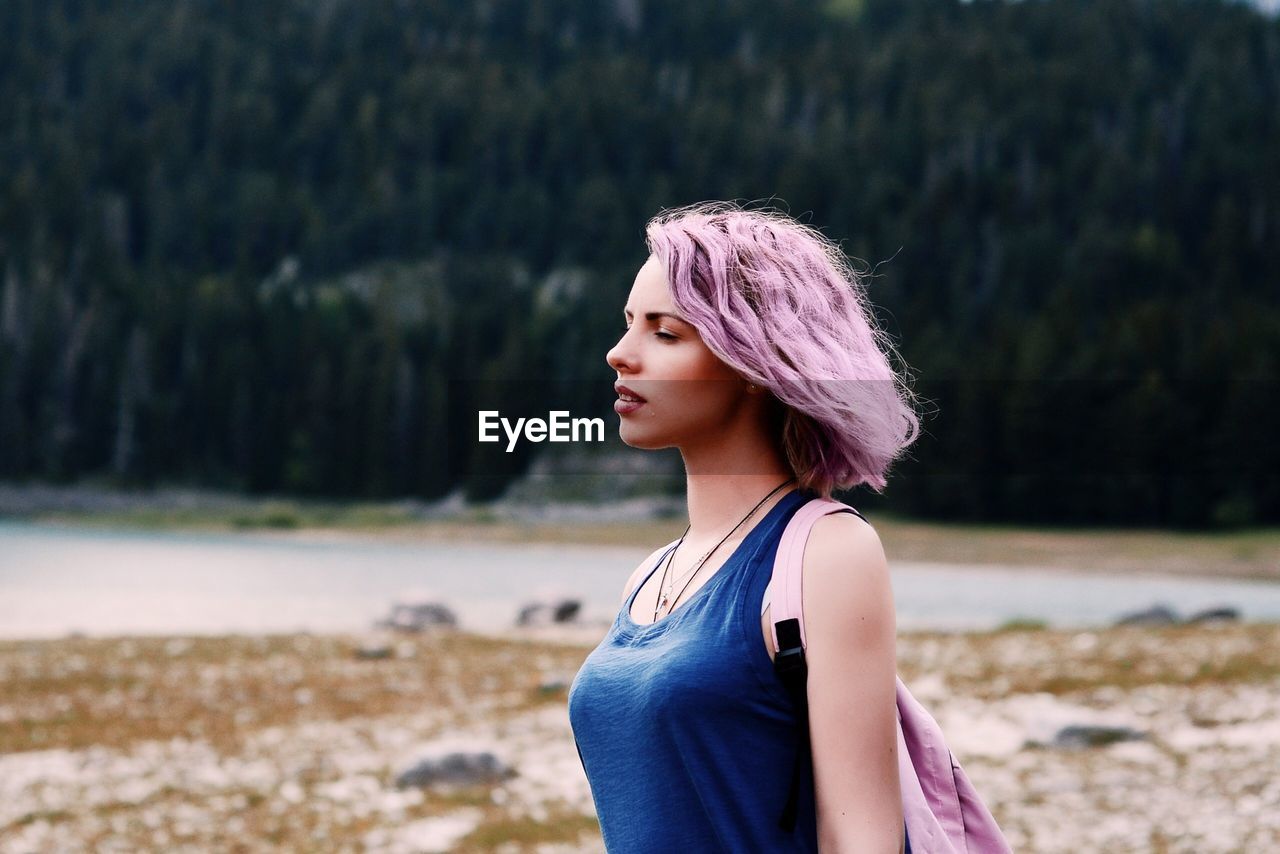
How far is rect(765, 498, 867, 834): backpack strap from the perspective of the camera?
255cm

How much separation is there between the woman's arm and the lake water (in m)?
32.6

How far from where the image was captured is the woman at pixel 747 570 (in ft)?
8.42

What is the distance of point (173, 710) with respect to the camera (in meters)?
19.0

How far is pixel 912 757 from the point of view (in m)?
2.82

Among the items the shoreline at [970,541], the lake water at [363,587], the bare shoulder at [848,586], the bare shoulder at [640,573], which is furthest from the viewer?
the shoreline at [970,541]

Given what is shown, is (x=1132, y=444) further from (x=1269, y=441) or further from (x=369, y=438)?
(x=369, y=438)

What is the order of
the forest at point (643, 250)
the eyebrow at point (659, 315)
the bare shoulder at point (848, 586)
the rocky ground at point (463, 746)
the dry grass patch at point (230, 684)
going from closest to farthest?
the bare shoulder at point (848, 586)
the eyebrow at point (659, 315)
the rocky ground at point (463, 746)
the dry grass patch at point (230, 684)
the forest at point (643, 250)

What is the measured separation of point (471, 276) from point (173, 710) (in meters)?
148

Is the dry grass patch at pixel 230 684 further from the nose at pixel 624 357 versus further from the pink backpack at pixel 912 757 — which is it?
the pink backpack at pixel 912 757

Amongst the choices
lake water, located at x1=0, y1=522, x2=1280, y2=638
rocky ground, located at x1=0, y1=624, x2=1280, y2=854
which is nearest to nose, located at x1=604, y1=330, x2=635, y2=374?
rocky ground, located at x1=0, y1=624, x2=1280, y2=854

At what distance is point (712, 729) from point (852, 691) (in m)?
0.27

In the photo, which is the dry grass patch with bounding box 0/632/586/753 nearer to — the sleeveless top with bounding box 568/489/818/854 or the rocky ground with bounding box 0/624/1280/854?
the rocky ground with bounding box 0/624/1280/854

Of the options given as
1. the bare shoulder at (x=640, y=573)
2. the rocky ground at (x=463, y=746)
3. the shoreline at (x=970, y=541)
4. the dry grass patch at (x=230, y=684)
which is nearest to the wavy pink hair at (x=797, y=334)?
the bare shoulder at (x=640, y=573)

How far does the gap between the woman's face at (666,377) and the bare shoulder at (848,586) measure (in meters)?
0.44
